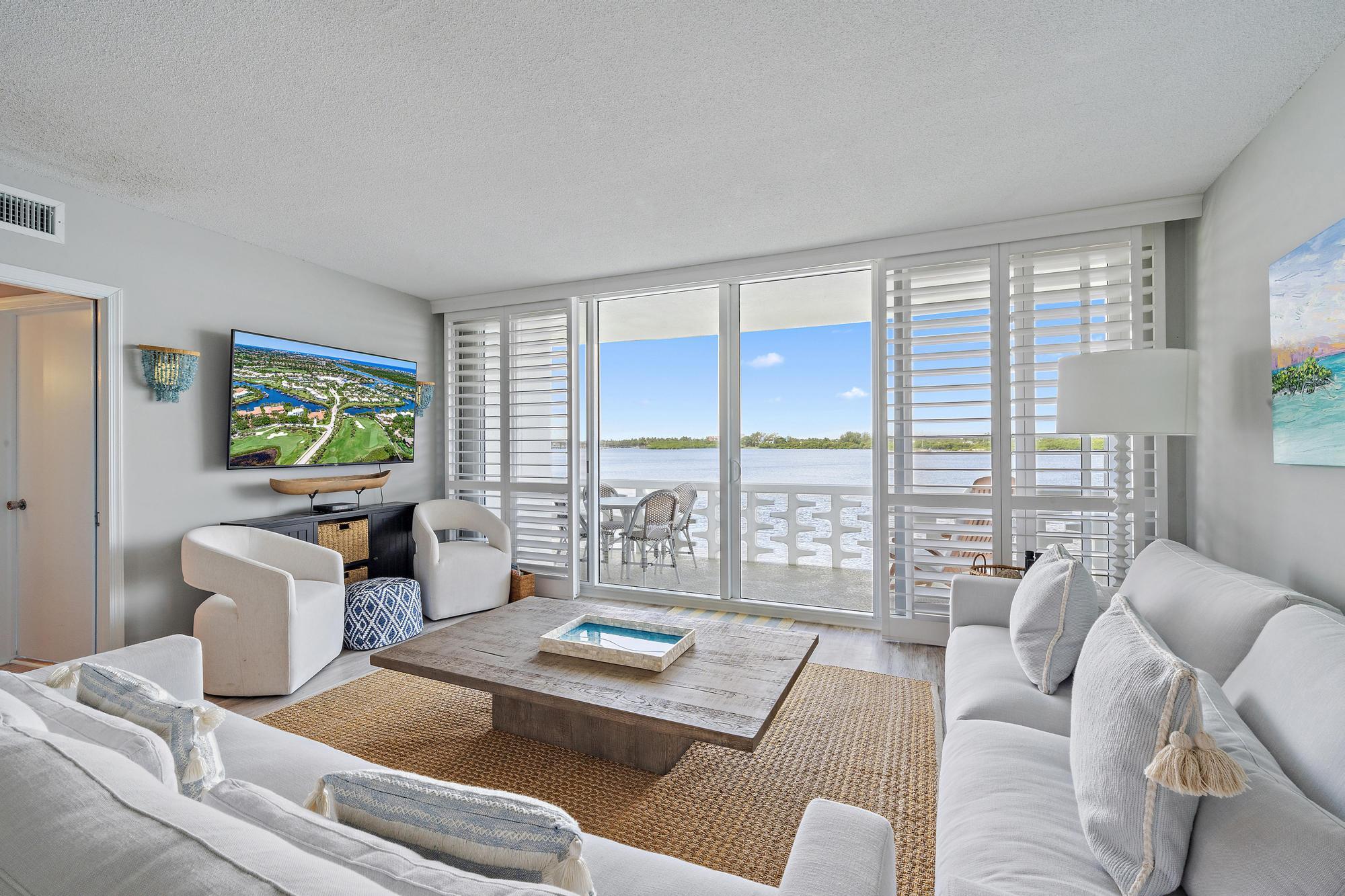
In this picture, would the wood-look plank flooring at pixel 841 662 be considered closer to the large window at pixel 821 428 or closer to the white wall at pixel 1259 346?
the large window at pixel 821 428

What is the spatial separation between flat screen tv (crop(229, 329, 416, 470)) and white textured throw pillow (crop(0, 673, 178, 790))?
2.90 m

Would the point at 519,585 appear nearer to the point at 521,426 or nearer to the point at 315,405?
the point at 521,426

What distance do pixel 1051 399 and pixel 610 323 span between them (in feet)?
11.7

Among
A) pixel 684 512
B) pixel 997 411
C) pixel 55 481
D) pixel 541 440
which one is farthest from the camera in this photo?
pixel 684 512

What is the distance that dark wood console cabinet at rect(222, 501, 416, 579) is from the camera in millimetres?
3703

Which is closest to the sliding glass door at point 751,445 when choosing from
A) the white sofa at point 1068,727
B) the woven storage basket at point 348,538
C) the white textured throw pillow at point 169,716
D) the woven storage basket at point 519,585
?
the woven storage basket at point 519,585

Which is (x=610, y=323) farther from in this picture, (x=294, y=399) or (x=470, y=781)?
Result: (x=470, y=781)

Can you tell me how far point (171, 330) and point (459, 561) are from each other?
2.10 m

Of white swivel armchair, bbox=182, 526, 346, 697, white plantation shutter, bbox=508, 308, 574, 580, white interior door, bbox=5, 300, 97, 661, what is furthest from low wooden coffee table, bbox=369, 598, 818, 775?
white interior door, bbox=5, 300, 97, 661

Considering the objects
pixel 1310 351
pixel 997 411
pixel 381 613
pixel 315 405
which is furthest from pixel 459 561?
pixel 1310 351

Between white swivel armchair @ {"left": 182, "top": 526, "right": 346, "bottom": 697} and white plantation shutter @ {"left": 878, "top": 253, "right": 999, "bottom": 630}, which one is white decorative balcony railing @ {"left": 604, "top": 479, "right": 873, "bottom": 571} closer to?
white plantation shutter @ {"left": 878, "top": 253, "right": 999, "bottom": 630}

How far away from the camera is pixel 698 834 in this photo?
1.90m

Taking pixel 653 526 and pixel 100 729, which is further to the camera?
pixel 653 526

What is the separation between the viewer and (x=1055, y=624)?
1931 millimetres
